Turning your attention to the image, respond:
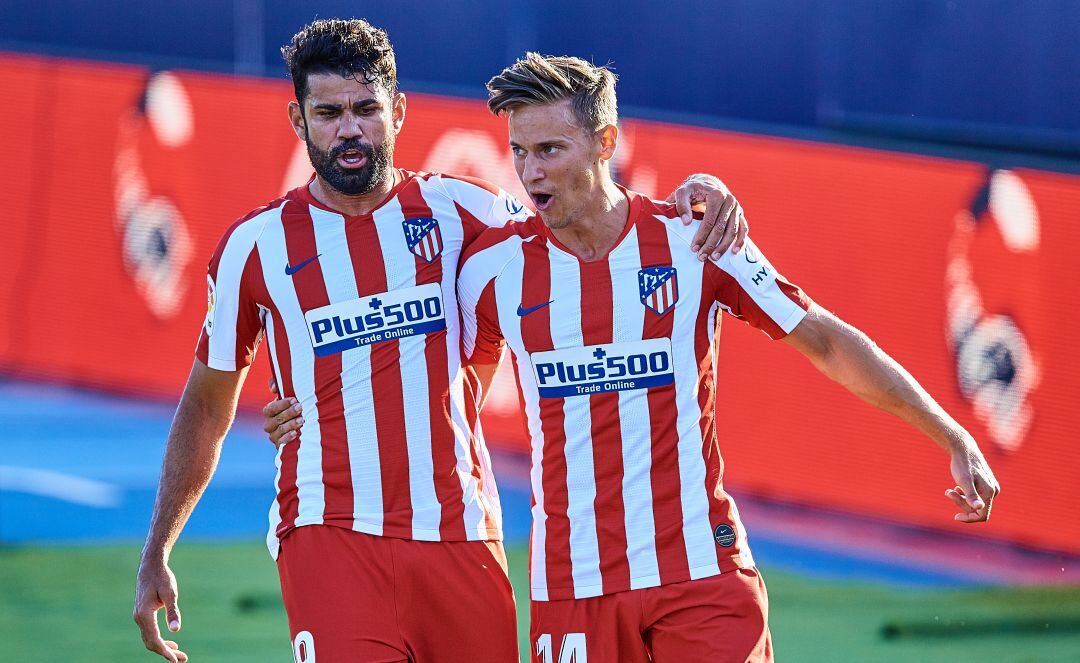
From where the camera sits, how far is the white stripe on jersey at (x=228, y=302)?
3.54 meters

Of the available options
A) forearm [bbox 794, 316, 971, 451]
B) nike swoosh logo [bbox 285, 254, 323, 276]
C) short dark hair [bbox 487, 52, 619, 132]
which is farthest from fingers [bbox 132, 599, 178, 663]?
forearm [bbox 794, 316, 971, 451]

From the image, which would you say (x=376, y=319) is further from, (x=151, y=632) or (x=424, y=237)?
A: (x=151, y=632)

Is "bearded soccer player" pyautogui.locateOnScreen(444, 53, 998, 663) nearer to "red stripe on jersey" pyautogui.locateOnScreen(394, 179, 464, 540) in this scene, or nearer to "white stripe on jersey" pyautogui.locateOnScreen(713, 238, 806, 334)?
"white stripe on jersey" pyautogui.locateOnScreen(713, 238, 806, 334)

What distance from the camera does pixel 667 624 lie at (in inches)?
124

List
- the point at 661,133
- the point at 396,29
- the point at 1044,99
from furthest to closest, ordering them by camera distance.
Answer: the point at 396,29 → the point at 661,133 → the point at 1044,99

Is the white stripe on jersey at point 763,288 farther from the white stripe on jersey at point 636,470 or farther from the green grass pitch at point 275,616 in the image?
the green grass pitch at point 275,616

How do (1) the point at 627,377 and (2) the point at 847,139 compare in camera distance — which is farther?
(2) the point at 847,139

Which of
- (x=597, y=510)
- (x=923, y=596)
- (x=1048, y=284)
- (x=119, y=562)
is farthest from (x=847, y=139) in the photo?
(x=597, y=510)

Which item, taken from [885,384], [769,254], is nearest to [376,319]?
[885,384]

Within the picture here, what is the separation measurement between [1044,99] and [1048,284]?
108 cm

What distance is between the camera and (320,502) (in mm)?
3439

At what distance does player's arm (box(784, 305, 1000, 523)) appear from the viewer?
311 cm

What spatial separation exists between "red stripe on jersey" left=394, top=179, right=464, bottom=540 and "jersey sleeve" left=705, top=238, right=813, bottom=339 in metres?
0.70

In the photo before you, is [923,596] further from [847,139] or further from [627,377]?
[627,377]
